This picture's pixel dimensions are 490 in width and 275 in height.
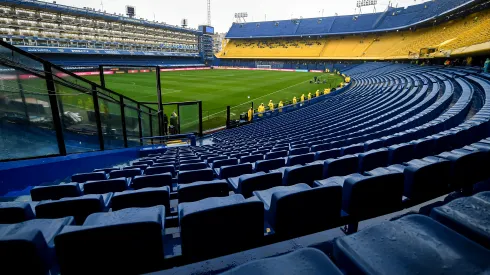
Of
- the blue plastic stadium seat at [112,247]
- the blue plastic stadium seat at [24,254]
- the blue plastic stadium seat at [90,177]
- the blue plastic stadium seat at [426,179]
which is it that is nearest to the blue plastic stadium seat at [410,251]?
the blue plastic stadium seat at [112,247]

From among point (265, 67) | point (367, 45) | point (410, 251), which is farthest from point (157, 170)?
point (367, 45)

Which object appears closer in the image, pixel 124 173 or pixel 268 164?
pixel 268 164

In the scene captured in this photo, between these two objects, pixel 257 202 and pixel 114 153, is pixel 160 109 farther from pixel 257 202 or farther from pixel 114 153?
pixel 257 202

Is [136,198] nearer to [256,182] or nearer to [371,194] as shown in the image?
[256,182]

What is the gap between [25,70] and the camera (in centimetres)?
636

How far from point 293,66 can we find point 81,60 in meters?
48.5

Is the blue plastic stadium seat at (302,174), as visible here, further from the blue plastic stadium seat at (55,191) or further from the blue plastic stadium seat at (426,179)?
the blue plastic stadium seat at (55,191)

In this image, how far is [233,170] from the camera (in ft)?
14.5

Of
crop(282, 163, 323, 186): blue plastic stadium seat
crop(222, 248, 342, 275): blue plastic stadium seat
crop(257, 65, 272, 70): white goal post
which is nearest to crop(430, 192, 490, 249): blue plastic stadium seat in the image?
crop(222, 248, 342, 275): blue plastic stadium seat

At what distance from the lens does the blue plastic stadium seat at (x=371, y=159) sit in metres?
3.78

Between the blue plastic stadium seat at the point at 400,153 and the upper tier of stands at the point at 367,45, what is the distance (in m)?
23.7

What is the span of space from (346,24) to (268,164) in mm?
74890

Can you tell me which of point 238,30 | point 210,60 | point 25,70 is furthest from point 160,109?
point 238,30

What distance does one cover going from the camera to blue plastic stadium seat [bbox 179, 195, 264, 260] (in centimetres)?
177
